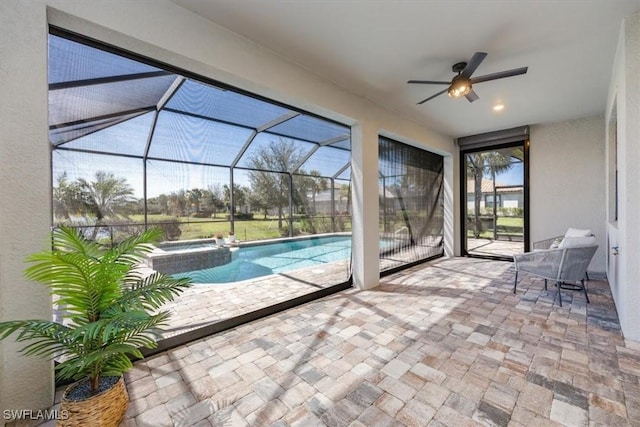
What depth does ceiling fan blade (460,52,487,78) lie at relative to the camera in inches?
97.4

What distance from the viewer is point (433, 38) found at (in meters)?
2.58

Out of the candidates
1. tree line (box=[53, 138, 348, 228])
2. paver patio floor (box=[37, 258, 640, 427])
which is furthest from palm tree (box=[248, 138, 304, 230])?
paver patio floor (box=[37, 258, 640, 427])

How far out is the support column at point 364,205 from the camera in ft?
12.9

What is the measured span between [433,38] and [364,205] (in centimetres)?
214

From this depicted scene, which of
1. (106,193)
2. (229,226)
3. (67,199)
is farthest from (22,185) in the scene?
(229,226)

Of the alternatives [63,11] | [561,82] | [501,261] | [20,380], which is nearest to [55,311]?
[20,380]

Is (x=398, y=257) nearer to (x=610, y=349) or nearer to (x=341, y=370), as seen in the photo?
(x=610, y=349)

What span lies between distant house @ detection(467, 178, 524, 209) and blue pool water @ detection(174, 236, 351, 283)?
4.02 metres

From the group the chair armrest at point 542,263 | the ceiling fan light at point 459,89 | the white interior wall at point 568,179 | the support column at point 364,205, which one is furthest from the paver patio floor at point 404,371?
the ceiling fan light at point 459,89

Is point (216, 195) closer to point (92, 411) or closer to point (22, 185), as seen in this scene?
point (22, 185)

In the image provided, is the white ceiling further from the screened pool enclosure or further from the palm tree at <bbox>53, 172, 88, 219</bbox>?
the palm tree at <bbox>53, 172, 88, 219</bbox>

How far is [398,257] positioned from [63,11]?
5095 mm

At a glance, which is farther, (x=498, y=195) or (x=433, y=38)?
(x=498, y=195)

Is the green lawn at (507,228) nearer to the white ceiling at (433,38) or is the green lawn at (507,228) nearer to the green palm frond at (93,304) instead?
the white ceiling at (433,38)
